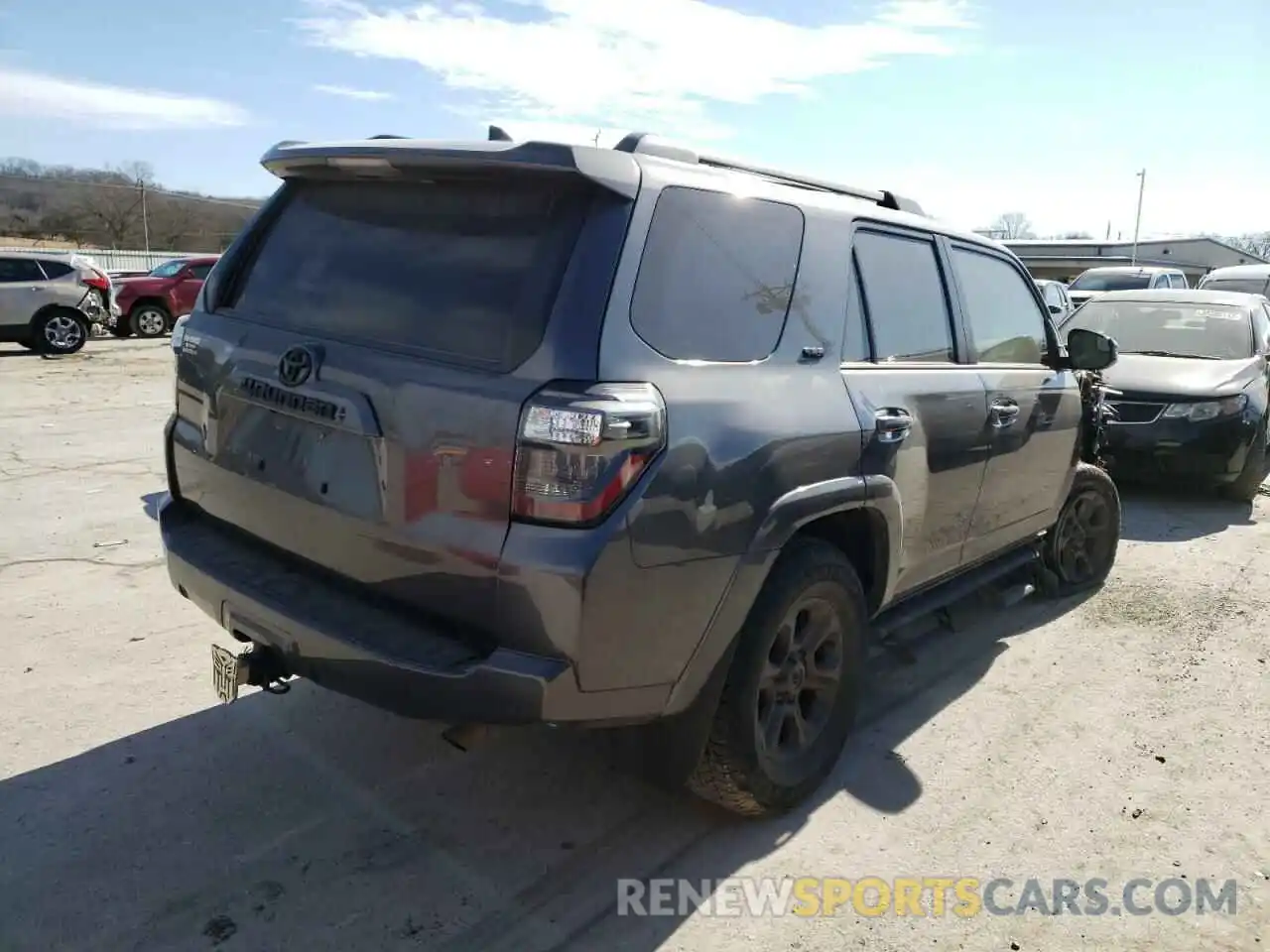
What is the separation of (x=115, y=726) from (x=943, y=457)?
3.20 m

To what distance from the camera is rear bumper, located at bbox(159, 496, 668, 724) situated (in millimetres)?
2326

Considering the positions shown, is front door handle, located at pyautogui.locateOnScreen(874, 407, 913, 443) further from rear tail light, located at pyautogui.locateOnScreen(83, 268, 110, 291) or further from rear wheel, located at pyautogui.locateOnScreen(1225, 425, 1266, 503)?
rear tail light, located at pyautogui.locateOnScreen(83, 268, 110, 291)

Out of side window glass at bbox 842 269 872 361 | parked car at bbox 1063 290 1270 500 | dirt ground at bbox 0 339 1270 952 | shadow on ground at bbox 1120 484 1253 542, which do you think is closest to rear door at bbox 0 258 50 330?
dirt ground at bbox 0 339 1270 952

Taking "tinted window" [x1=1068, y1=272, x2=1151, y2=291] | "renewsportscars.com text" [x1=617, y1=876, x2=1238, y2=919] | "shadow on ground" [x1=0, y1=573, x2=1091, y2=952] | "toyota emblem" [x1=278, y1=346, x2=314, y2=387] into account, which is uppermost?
"tinted window" [x1=1068, y1=272, x2=1151, y2=291]

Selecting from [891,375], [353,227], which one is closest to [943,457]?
[891,375]

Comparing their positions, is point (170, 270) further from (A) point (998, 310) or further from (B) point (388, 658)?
(B) point (388, 658)

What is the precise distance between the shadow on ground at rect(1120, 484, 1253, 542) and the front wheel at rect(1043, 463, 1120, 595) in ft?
4.70

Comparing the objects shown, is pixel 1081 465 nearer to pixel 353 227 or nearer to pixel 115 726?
pixel 353 227

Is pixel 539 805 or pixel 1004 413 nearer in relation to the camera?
pixel 539 805

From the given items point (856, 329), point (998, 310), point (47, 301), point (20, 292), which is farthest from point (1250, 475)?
point (20, 292)

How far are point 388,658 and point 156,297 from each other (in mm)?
20303

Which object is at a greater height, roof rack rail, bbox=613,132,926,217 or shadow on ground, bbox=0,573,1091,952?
roof rack rail, bbox=613,132,926,217

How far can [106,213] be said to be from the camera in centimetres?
5731

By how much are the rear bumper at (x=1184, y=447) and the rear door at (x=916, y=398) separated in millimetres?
4353
